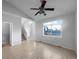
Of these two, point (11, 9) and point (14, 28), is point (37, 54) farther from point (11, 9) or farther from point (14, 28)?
point (11, 9)

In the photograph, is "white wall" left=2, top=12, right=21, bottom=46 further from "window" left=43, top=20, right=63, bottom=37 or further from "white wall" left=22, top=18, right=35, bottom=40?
"white wall" left=22, top=18, right=35, bottom=40

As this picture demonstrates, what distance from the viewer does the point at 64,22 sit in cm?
681

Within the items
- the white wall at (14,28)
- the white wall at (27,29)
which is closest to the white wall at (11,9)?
the white wall at (14,28)

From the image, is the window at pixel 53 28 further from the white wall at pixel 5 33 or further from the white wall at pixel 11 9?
the white wall at pixel 5 33

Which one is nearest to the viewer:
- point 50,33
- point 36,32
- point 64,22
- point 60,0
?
point 60,0

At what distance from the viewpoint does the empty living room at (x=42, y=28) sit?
5207 millimetres

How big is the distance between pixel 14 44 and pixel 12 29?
121cm

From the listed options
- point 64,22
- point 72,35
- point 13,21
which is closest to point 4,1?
point 13,21

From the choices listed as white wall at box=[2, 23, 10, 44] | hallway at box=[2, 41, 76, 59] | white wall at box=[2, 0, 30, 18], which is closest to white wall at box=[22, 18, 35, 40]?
white wall at box=[2, 23, 10, 44]

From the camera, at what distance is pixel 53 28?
8.38 meters

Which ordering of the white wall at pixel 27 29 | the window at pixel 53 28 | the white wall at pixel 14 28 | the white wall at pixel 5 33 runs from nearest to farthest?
the white wall at pixel 14 28 → the window at pixel 53 28 → the white wall at pixel 5 33 → the white wall at pixel 27 29

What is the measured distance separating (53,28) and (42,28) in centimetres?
159

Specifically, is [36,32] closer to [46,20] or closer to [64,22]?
[46,20]

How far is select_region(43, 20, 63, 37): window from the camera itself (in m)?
7.54
